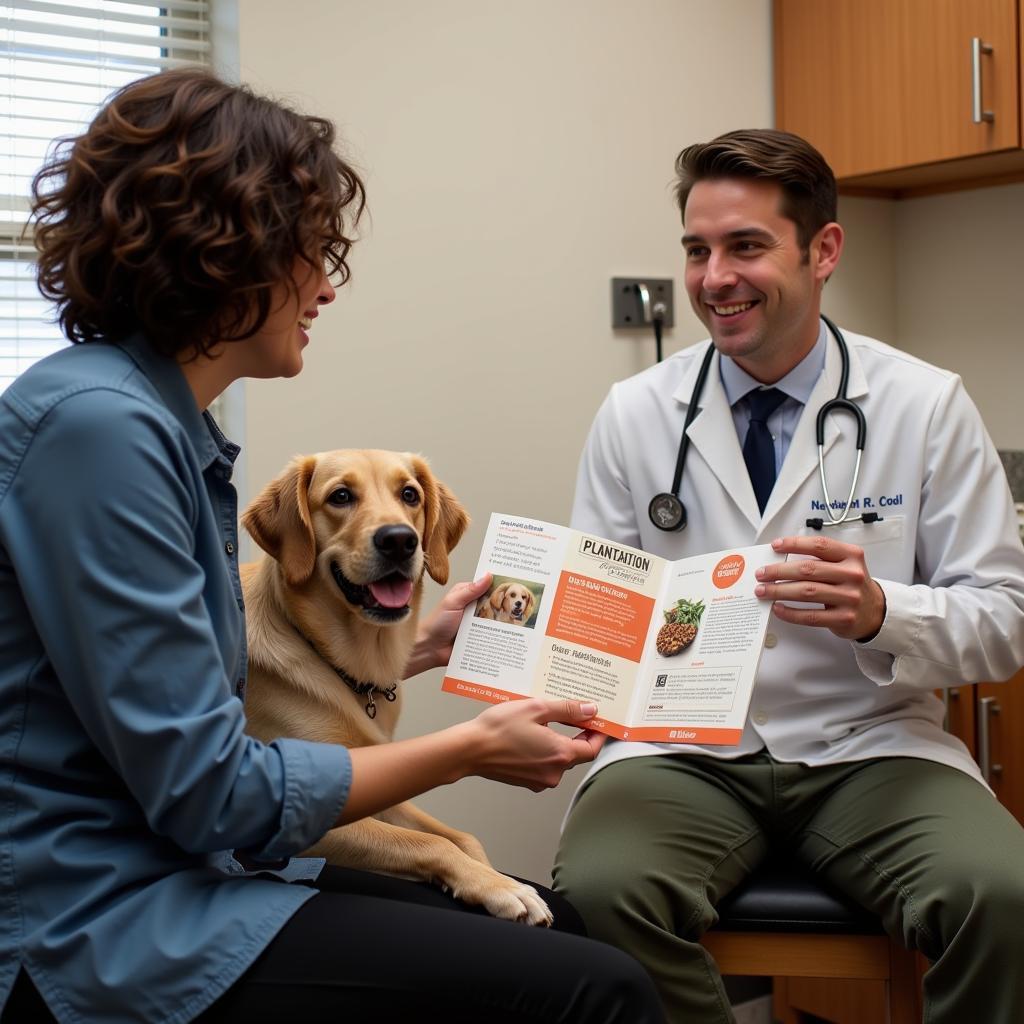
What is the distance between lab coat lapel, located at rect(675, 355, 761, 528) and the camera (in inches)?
76.4

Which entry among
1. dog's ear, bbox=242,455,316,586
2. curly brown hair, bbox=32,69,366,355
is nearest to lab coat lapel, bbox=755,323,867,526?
dog's ear, bbox=242,455,316,586

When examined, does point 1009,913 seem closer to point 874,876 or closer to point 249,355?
point 874,876

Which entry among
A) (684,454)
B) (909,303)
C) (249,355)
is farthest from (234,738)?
(909,303)

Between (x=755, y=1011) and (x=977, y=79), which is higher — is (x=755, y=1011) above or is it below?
below

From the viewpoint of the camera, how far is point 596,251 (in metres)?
2.71

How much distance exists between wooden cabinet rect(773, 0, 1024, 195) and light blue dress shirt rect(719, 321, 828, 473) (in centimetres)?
89

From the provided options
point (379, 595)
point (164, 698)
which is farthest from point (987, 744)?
point (164, 698)

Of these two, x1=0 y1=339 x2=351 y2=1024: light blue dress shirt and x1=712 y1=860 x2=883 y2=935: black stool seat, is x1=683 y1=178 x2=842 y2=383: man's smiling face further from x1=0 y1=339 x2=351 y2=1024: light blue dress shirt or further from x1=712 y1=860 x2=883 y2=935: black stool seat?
x1=0 y1=339 x2=351 y2=1024: light blue dress shirt

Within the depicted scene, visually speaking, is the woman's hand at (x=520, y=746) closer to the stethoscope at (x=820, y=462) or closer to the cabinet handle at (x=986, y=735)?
the stethoscope at (x=820, y=462)

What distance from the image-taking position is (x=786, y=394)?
203cm

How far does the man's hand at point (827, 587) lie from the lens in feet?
5.31

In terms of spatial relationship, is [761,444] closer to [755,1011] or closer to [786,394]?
[786,394]

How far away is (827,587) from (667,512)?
394 mm

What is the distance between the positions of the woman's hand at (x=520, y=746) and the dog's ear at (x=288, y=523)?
1.26 feet
